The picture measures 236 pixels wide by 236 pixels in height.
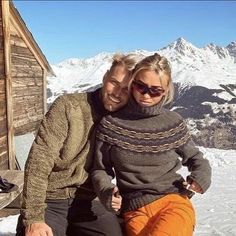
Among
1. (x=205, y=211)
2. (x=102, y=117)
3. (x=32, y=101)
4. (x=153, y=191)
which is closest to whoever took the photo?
(x=153, y=191)

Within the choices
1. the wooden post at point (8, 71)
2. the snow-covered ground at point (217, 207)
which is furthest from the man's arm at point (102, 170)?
the wooden post at point (8, 71)

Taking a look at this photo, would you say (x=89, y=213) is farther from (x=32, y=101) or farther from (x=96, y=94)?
(x=32, y=101)

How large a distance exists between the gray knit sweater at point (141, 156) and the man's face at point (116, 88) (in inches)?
2.0

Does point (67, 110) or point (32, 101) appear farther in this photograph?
point (32, 101)

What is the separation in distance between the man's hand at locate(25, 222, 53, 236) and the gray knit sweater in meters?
0.37

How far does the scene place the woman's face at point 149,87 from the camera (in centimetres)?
249

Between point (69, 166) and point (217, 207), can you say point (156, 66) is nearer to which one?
point (69, 166)

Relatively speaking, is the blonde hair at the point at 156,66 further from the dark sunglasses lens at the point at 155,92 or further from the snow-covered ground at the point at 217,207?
the snow-covered ground at the point at 217,207

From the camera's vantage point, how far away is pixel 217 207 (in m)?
7.80

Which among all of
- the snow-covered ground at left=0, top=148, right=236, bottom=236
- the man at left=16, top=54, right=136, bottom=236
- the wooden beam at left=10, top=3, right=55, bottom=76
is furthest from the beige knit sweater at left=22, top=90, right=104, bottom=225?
the wooden beam at left=10, top=3, right=55, bottom=76

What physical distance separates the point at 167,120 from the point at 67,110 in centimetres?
63

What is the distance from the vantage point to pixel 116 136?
2516mm

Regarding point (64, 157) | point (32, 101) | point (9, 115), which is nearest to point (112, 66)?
point (64, 157)

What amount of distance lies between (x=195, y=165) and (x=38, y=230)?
1036mm
